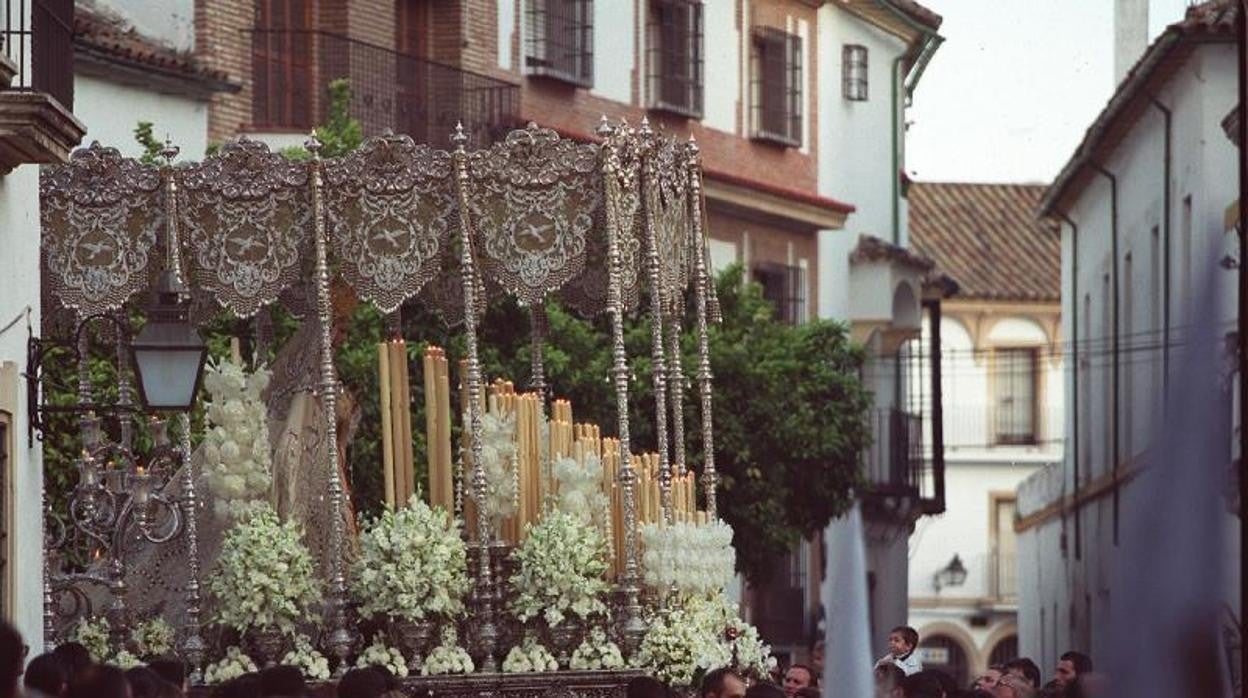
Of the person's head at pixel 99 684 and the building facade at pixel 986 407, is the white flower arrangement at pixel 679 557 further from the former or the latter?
the building facade at pixel 986 407

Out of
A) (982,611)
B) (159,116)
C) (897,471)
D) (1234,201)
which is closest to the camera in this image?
(159,116)

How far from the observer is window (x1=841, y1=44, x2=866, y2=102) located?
125 ft

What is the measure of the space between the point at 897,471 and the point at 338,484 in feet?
82.6

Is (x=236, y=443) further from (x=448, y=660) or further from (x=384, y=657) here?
(x=448, y=660)

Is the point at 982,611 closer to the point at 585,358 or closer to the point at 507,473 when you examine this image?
the point at 585,358

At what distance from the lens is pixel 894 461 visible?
39875mm

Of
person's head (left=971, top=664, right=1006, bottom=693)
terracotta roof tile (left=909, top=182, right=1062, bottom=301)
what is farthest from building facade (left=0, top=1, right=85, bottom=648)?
terracotta roof tile (left=909, top=182, right=1062, bottom=301)

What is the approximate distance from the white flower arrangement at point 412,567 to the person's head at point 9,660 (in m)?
8.62

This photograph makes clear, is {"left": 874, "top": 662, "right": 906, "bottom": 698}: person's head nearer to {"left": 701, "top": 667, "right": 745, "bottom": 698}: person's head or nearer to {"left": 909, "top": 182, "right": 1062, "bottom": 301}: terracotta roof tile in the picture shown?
{"left": 701, "top": 667, "right": 745, "bottom": 698}: person's head

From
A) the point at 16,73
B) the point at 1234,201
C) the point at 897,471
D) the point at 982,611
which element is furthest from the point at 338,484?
the point at 982,611

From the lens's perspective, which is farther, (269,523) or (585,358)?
(585,358)

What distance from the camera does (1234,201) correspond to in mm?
31547

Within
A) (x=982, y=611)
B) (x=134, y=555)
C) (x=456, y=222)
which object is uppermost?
(x=456, y=222)

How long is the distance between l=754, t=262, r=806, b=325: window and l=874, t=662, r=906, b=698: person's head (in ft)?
73.3
